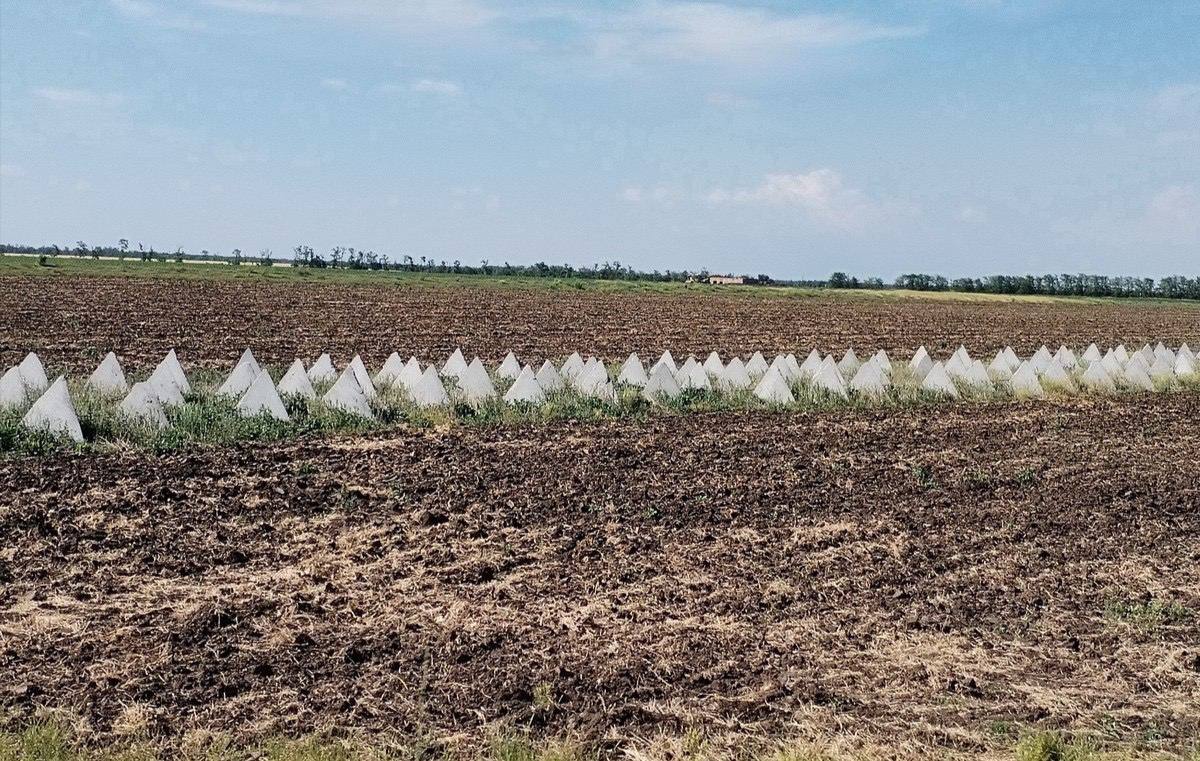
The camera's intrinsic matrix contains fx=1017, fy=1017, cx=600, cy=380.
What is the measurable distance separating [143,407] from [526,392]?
4619 mm

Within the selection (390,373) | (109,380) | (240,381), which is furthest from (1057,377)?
(109,380)

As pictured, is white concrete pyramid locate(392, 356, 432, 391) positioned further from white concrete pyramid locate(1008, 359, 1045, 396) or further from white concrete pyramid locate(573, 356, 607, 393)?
white concrete pyramid locate(1008, 359, 1045, 396)

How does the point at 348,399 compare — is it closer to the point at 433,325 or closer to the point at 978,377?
the point at 978,377

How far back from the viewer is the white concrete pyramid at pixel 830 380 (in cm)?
1509

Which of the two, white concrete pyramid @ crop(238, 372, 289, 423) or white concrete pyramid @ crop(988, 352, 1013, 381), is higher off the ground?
white concrete pyramid @ crop(988, 352, 1013, 381)

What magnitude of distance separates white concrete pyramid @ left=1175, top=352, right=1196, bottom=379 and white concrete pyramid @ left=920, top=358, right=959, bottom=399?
6.32 metres

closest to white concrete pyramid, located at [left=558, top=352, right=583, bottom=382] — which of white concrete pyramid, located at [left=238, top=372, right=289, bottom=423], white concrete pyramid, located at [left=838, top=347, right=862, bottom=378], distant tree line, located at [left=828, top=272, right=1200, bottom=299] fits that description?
white concrete pyramid, located at [left=238, top=372, right=289, bottom=423]

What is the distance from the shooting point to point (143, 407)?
35.9 ft

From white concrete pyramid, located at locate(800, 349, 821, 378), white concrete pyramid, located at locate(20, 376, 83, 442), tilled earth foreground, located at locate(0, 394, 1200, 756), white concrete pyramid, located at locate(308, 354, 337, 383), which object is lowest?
tilled earth foreground, located at locate(0, 394, 1200, 756)

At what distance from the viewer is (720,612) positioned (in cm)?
613

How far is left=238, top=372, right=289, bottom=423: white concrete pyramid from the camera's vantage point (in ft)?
37.5

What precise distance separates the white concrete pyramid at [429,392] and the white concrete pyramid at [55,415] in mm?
3883

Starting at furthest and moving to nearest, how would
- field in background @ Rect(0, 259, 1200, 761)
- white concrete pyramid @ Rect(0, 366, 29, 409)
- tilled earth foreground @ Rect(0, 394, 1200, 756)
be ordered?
white concrete pyramid @ Rect(0, 366, 29, 409)
tilled earth foreground @ Rect(0, 394, 1200, 756)
field in background @ Rect(0, 259, 1200, 761)

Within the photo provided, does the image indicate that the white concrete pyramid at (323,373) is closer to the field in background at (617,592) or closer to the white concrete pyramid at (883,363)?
the field in background at (617,592)
